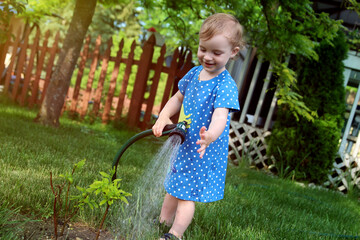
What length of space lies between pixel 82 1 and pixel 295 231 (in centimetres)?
409

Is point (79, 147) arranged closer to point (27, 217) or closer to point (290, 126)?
point (27, 217)

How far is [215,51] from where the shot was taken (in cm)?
192

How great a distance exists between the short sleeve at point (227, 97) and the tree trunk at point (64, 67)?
3.59 metres

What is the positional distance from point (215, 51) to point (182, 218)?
39.0 inches

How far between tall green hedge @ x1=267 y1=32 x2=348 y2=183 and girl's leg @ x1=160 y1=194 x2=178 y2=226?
401 centimetres

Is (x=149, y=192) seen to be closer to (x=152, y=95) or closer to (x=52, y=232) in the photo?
(x=52, y=232)

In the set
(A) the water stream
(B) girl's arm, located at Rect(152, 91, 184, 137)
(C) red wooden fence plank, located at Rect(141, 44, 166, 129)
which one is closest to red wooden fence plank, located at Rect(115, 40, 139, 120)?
(C) red wooden fence plank, located at Rect(141, 44, 166, 129)

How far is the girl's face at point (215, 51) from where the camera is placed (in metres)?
1.88

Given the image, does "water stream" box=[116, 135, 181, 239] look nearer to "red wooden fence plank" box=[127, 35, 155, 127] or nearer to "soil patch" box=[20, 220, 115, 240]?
"soil patch" box=[20, 220, 115, 240]

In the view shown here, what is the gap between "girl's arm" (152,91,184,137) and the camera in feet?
6.24

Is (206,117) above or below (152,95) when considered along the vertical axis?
above

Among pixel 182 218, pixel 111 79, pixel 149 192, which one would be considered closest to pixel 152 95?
pixel 111 79

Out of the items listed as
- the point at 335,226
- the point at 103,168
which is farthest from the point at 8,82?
the point at 335,226

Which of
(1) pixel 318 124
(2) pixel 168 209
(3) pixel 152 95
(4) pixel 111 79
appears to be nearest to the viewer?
(2) pixel 168 209
